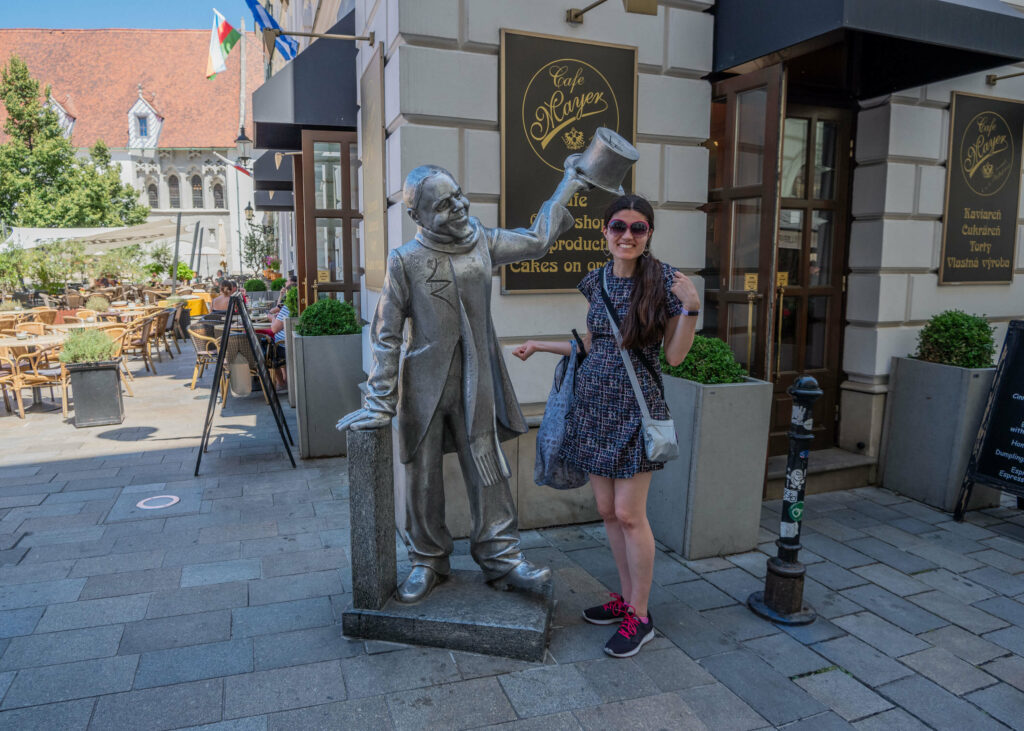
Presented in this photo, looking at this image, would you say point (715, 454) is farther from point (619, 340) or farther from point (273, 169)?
point (273, 169)

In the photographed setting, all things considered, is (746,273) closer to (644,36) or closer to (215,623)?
(644,36)

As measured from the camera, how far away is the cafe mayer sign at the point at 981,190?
19.4 feet

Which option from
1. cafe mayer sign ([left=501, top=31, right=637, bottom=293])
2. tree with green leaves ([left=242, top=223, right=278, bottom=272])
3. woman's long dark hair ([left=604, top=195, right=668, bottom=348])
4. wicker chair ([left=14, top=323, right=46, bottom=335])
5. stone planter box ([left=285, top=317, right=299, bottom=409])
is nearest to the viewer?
woman's long dark hair ([left=604, top=195, right=668, bottom=348])

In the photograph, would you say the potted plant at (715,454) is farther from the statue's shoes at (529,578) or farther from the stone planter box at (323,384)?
the stone planter box at (323,384)

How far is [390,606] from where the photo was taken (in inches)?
133

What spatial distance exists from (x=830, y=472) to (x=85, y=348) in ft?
26.2

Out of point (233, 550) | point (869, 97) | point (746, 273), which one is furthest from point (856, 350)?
point (233, 550)

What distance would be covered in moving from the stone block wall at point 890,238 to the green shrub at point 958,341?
11.4 inches

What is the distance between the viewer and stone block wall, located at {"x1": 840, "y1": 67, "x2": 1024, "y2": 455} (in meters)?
5.65

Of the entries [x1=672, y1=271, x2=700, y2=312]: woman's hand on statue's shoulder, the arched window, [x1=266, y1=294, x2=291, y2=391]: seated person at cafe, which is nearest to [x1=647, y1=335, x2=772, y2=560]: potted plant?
[x1=672, y1=271, x2=700, y2=312]: woman's hand on statue's shoulder

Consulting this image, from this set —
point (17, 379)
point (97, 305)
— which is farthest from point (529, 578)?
point (97, 305)

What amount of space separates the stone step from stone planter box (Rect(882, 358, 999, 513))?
0.16 metres

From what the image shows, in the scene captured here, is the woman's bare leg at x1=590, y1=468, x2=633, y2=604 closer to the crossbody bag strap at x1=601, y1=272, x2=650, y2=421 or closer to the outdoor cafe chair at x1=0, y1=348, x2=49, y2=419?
the crossbody bag strap at x1=601, y1=272, x2=650, y2=421

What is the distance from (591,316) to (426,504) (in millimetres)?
1209
